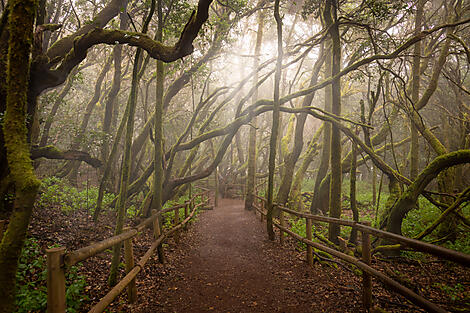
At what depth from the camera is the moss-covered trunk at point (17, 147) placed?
2.20 metres

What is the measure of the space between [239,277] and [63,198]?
8376mm

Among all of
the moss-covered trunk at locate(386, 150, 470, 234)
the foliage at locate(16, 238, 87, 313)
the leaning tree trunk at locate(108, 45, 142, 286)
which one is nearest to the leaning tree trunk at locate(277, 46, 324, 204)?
the moss-covered trunk at locate(386, 150, 470, 234)

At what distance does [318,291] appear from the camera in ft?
14.3

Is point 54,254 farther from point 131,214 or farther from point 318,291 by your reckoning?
point 131,214

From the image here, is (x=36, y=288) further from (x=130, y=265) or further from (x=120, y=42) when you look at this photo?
(x=120, y=42)

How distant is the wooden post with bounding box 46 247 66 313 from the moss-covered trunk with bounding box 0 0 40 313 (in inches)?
16.2

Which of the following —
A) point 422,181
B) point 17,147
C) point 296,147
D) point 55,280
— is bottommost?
point 55,280

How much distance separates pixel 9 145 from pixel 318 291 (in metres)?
4.78

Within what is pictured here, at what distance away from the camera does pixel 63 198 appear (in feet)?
32.3

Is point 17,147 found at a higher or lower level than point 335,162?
lower

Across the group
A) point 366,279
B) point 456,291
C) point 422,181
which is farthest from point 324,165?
point 366,279

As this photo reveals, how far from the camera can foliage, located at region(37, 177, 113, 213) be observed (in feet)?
28.6

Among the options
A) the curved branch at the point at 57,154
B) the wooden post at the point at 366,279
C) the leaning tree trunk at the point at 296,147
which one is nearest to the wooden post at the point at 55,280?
the wooden post at the point at 366,279

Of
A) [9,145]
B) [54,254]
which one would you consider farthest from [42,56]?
[54,254]
